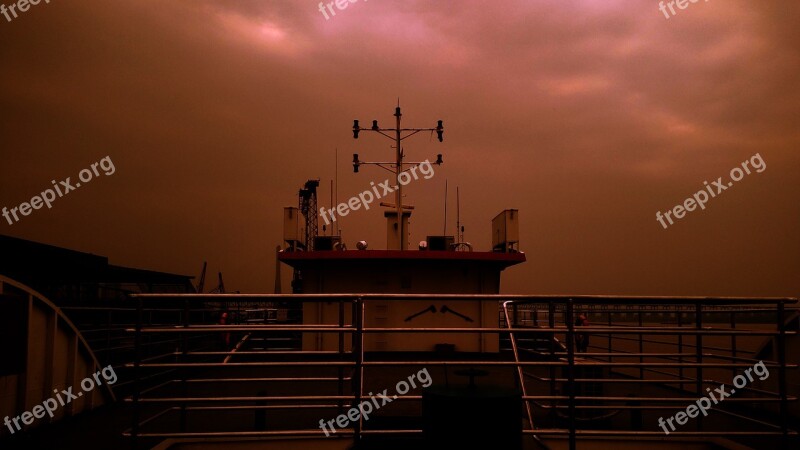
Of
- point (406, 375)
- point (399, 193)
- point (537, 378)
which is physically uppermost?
point (399, 193)

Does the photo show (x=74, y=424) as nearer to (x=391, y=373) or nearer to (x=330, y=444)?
(x=330, y=444)

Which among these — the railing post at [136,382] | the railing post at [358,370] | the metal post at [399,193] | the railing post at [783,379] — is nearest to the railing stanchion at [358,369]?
the railing post at [358,370]

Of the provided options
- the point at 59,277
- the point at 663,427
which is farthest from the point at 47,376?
the point at 59,277


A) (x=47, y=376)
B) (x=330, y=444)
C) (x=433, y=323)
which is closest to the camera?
(x=330, y=444)

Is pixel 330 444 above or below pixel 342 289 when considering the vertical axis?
below

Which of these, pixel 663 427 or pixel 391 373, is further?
pixel 391 373

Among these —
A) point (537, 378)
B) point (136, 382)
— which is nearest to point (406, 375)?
point (537, 378)

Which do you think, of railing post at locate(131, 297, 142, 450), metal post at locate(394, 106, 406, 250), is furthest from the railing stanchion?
metal post at locate(394, 106, 406, 250)

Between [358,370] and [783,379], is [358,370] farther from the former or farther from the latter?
[783,379]

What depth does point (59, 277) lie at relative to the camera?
75.9 ft

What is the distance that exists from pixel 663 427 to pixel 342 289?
6.61 meters

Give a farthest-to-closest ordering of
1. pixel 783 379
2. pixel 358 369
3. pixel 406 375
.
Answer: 1. pixel 406 375
2. pixel 783 379
3. pixel 358 369

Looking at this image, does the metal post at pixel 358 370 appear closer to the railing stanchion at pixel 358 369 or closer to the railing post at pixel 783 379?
the railing stanchion at pixel 358 369

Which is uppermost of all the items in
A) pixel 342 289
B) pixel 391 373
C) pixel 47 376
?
pixel 342 289
